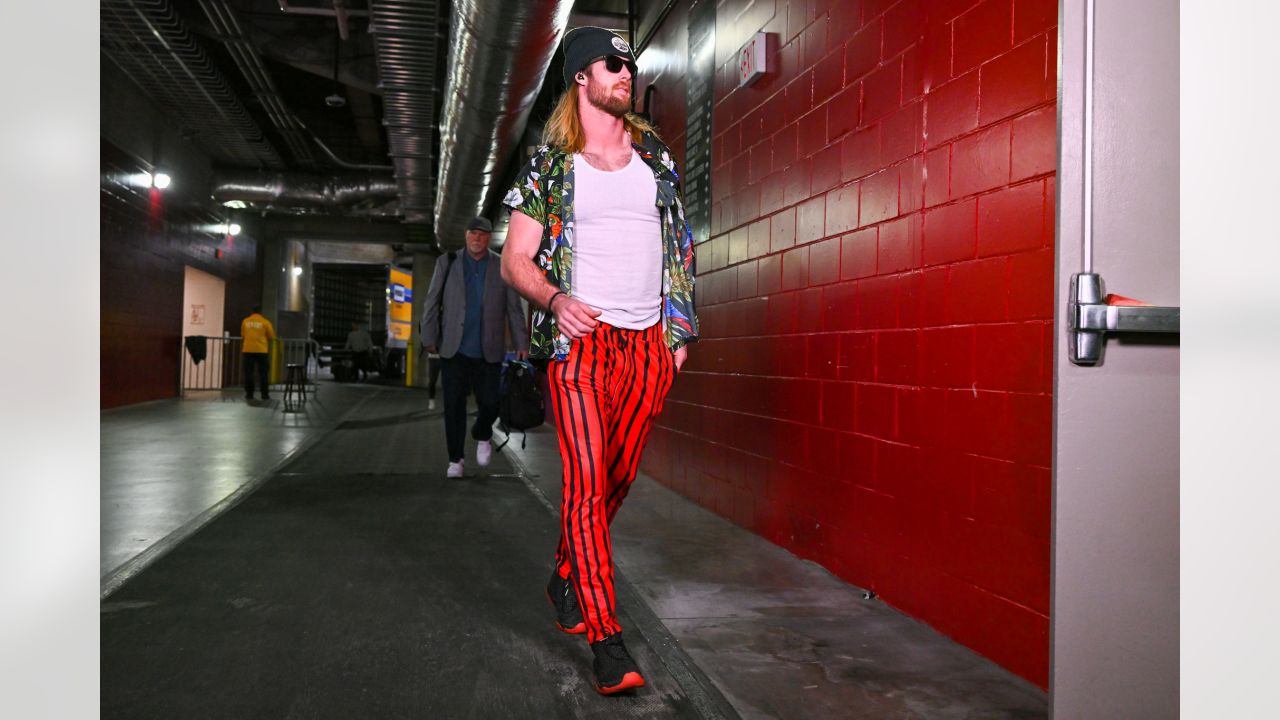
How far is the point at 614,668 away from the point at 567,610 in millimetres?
386

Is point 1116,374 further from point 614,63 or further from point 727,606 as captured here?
point 727,606

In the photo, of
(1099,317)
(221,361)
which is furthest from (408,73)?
(221,361)

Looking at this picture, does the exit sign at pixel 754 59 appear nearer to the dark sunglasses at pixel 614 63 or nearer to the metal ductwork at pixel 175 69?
the dark sunglasses at pixel 614 63

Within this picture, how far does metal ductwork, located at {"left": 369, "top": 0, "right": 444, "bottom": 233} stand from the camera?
6.74 metres

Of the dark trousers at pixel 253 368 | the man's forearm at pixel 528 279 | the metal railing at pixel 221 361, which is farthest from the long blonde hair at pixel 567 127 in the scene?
the dark trousers at pixel 253 368

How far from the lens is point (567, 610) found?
244 centimetres

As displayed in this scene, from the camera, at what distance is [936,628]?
103 inches

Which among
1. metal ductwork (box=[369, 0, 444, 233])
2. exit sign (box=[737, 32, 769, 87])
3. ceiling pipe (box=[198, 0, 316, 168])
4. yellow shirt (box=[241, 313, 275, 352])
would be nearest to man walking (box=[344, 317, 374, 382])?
ceiling pipe (box=[198, 0, 316, 168])

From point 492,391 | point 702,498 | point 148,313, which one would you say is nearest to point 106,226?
point 148,313

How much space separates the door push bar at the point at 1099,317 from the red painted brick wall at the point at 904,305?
3.05 feet
